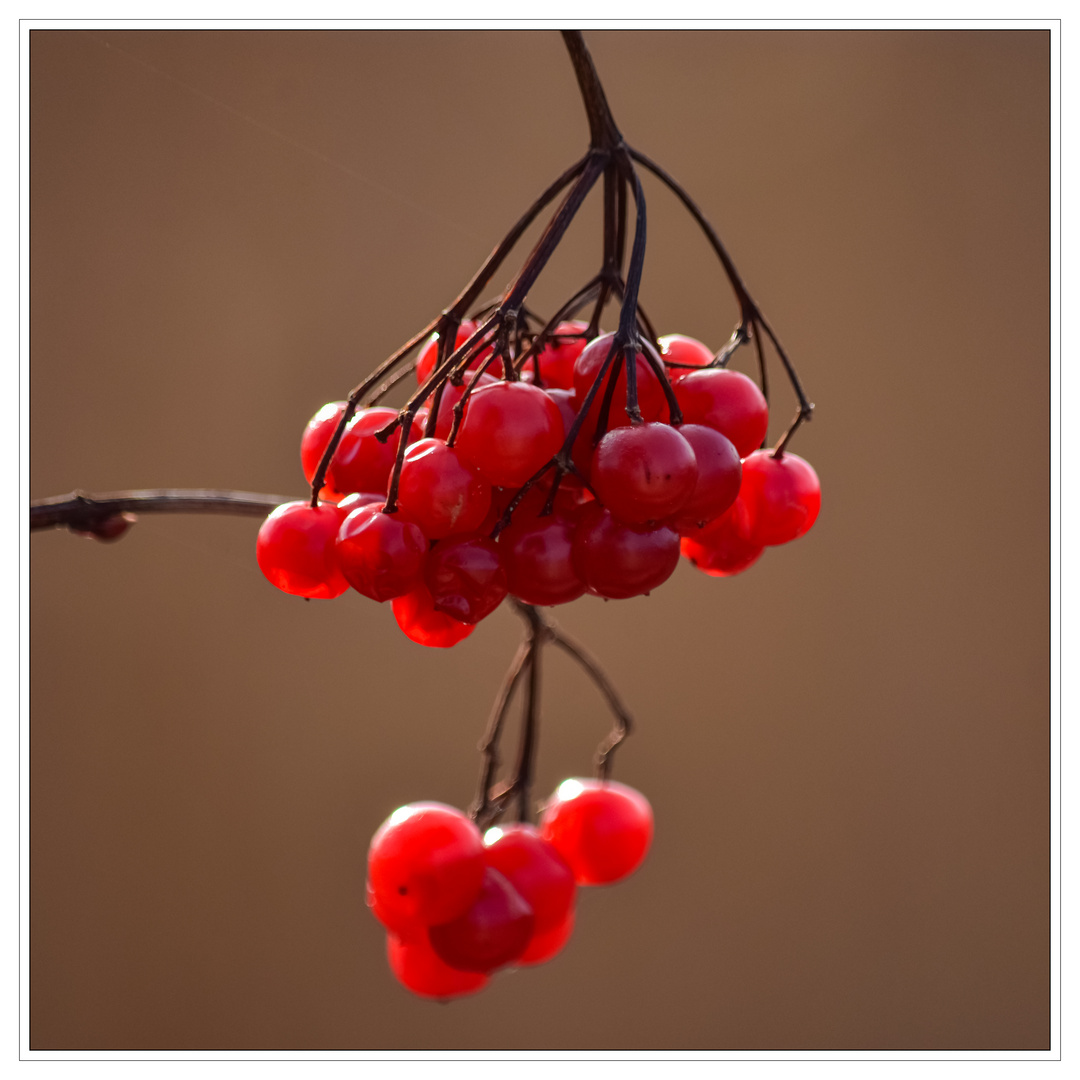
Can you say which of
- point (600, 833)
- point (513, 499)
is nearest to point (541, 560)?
point (513, 499)

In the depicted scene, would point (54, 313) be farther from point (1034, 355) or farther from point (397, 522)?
point (1034, 355)

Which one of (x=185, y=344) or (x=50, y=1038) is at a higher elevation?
(x=185, y=344)

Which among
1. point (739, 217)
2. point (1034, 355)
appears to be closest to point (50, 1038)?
point (739, 217)

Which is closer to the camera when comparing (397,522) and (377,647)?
(397,522)

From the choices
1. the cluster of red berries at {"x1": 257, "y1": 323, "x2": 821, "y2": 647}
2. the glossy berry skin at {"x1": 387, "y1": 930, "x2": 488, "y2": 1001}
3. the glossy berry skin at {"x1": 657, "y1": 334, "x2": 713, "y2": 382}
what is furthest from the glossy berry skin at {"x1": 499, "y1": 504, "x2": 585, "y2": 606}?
→ the glossy berry skin at {"x1": 387, "y1": 930, "x2": 488, "y2": 1001}

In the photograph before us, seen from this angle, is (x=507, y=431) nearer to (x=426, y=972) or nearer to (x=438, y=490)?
(x=438, y=490)

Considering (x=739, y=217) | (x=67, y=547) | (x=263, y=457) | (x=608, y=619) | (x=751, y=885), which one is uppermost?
(x=739, y=217)

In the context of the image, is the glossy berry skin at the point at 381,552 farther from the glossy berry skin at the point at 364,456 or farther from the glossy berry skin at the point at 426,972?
the glossy berry skin at the point at 426,972
